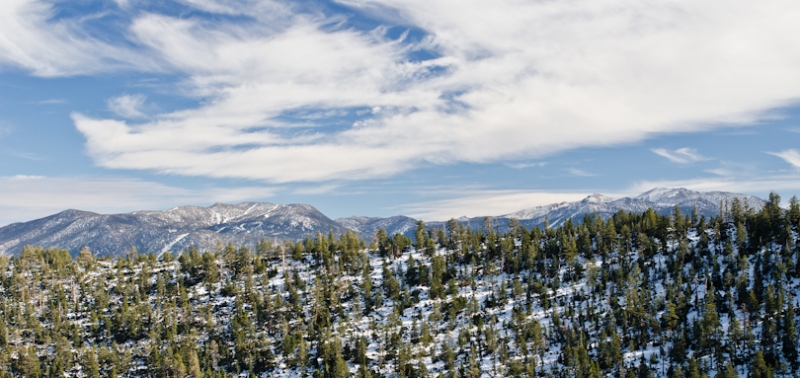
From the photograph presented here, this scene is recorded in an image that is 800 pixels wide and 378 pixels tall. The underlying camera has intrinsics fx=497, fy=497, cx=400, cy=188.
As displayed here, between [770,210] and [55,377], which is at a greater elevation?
[770,210]

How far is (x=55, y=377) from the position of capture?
5728 inches

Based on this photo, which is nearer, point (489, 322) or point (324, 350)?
point (324, 350)

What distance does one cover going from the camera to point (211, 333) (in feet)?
551

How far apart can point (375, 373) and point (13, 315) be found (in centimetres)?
13987

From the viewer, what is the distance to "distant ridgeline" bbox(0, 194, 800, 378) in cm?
12900

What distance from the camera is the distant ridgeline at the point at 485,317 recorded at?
12900 centimetres

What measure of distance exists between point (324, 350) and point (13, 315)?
122 m

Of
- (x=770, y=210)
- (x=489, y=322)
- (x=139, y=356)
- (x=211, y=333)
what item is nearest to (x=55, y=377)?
(x=139, y=356)

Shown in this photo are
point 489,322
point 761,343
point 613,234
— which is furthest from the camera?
point 613,234

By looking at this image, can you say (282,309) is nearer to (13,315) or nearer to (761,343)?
(13,315)

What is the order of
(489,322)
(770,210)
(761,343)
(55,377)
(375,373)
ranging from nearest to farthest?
(761,343) → (375,373) → (55,377) → (489,322) → (770,210)

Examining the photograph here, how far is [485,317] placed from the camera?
16188 cm

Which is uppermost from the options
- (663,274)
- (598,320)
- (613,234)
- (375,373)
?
(613,234)

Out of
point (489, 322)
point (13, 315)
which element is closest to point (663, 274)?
point (489, 322)
